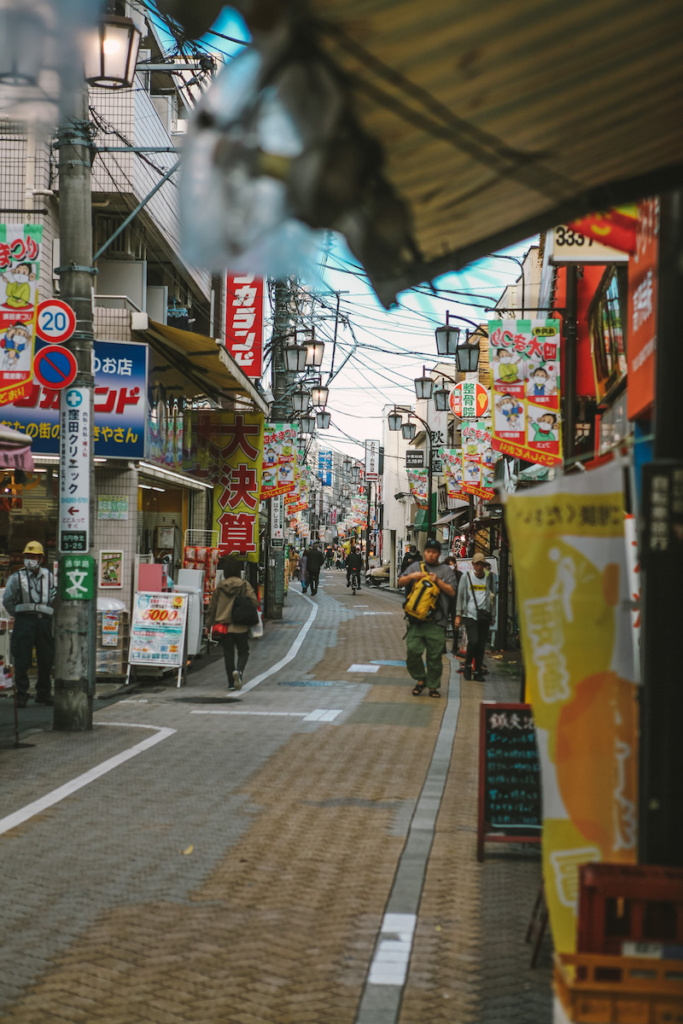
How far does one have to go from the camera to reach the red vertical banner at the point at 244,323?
81.8 feet

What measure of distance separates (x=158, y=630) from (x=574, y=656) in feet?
44.0

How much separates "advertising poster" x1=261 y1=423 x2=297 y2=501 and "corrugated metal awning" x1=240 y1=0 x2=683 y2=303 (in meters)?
25.0

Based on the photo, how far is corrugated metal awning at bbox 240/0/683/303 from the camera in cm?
272

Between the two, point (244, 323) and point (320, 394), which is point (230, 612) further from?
point (320, 394)

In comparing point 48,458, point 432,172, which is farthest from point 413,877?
point 48,458

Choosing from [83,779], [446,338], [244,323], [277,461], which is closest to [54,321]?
[83,779]

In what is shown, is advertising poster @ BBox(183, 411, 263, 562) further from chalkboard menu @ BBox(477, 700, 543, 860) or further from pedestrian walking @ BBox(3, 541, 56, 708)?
chalkboard menu @ BBox(477, 700, 543, 860)

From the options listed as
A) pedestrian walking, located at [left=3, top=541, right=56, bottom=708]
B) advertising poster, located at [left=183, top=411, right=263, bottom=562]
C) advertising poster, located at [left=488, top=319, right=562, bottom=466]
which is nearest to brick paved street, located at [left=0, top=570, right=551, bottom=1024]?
pedestrian walking, located at [left=3, top=541, right=56, bottom=708]

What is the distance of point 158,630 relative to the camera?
16.5m

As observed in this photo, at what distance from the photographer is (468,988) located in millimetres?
5113

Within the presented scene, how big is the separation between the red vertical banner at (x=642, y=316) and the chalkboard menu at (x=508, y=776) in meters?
2.31

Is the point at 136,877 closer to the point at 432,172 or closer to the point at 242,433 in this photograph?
the point at 432,172

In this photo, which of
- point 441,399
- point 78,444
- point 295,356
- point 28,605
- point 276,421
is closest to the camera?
point 78,444

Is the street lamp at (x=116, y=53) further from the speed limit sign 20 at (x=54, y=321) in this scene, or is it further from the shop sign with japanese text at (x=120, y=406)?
the shop sign with japanese text at (x=120, y=406)
